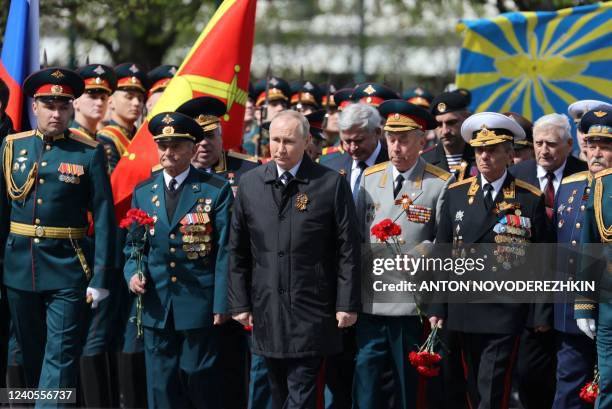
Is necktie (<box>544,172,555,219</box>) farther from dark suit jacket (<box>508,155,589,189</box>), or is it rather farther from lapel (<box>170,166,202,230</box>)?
lapel (<box>170,166,202,230</box>)

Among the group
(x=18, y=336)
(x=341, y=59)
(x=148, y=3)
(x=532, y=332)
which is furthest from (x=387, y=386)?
(x=341, y=59)

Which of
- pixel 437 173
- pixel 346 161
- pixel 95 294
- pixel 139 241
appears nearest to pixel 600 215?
pixel 437 173

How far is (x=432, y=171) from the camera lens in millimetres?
9312

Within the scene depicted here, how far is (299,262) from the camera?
27.1 ft

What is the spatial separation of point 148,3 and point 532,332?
34.3 ft

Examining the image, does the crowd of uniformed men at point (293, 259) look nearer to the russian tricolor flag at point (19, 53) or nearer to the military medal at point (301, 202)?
the military medal at point (301, 202)

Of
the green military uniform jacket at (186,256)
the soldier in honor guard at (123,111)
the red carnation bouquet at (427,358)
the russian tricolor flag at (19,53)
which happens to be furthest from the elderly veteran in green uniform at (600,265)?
the russian tricolor flag at (19,53)

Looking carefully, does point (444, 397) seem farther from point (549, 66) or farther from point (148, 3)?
point (148, 3)

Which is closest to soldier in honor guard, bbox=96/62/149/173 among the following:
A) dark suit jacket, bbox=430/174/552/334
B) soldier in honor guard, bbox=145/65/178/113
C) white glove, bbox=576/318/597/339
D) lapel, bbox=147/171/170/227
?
soldier in honor guard, bbox=145/65/178/113

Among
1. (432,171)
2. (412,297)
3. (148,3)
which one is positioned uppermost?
(148,3)

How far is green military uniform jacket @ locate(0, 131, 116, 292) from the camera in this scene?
365 inches

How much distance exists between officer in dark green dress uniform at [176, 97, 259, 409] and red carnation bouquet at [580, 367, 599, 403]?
2412 millimetres

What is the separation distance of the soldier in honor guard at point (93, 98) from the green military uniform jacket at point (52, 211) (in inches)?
69.4

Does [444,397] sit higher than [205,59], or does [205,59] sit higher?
[205,59]
